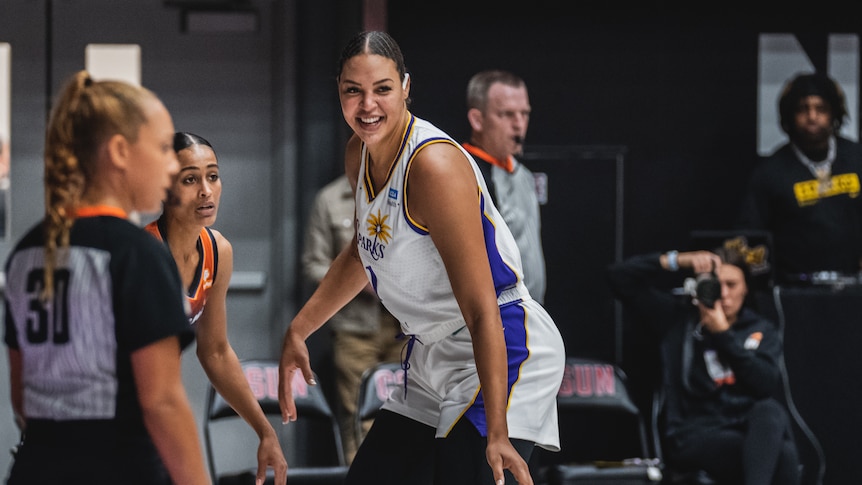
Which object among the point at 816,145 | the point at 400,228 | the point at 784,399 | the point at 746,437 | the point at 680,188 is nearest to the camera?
the point at 400,228

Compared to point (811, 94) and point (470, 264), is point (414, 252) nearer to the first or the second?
point (470, 264)

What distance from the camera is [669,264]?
620 cm

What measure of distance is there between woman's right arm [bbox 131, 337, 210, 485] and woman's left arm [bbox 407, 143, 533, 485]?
76 cm

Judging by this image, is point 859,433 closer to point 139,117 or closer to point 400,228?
point 400,228

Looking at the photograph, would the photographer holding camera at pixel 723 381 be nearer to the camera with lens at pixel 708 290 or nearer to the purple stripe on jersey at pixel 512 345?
the camera with lens at pixel 708 290

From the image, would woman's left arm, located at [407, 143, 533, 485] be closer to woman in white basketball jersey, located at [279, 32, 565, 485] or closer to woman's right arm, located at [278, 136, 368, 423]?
woman in white basketball jersey, located at [279, 32, 565, 485]

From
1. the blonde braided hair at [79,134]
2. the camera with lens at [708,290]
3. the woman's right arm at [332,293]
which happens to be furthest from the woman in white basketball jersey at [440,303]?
the camera with lens at [708,290]

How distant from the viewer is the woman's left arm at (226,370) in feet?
10.6

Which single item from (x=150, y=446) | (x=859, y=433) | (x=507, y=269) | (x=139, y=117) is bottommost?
(x=859, y=433)

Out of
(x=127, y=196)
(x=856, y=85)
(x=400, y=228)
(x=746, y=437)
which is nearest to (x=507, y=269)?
(x=400, y=228)

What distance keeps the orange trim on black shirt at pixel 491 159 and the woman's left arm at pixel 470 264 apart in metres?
2.49

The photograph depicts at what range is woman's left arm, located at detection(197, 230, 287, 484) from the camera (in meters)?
3.24

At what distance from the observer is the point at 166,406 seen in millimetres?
2438

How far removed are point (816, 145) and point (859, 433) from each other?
1572mm
